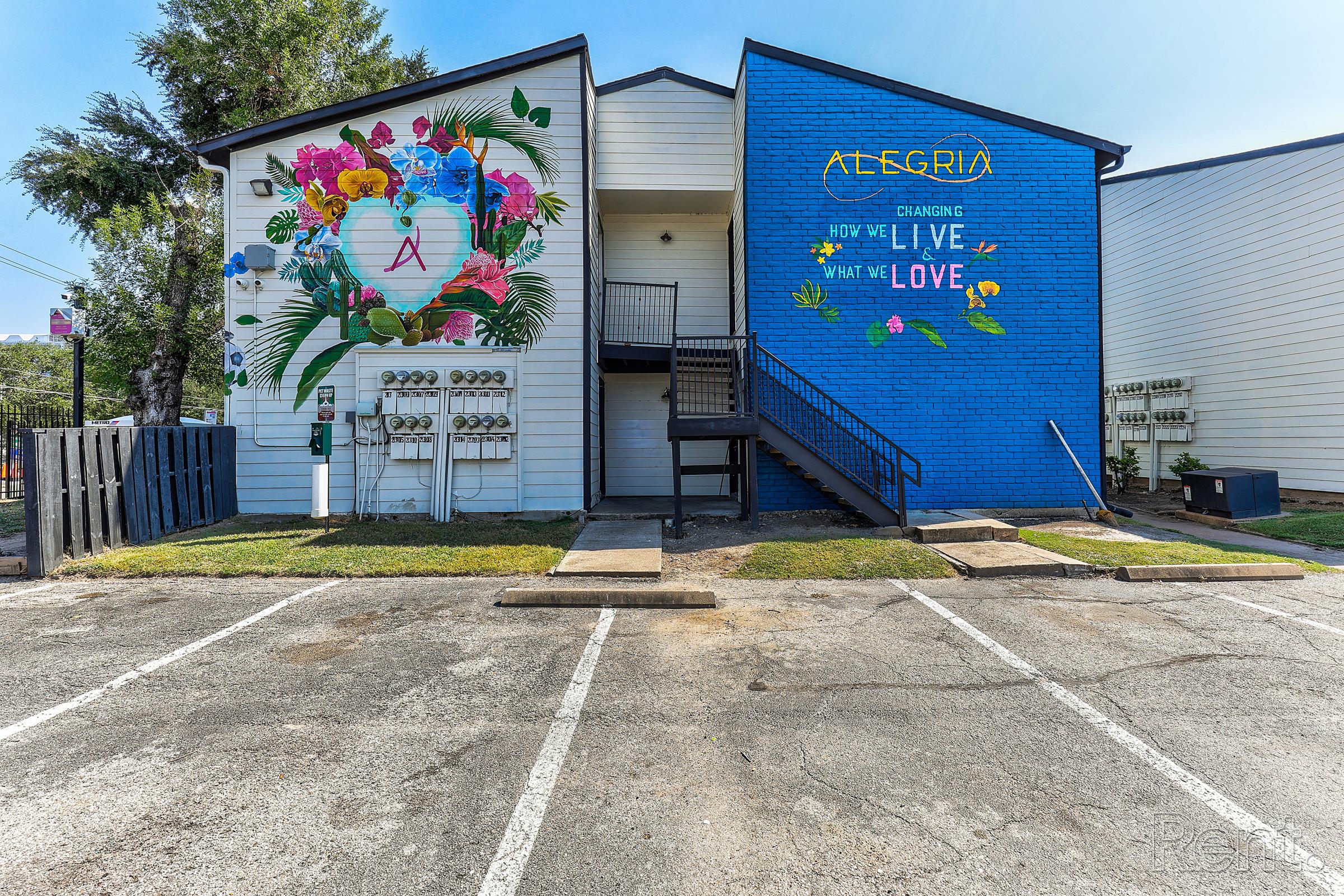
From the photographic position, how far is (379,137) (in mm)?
9250

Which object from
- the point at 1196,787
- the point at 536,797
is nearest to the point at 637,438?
the point at 536,797

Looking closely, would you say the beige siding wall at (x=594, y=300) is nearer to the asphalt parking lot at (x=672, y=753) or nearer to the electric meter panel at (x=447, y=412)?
the electric meter panel at (x=447, y=412)

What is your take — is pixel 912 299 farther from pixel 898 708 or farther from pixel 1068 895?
pixel 1068 895

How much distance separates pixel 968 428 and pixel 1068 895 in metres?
8.98

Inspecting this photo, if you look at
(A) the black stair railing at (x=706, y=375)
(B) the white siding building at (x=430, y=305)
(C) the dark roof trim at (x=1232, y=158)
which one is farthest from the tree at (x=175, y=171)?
(C) the dark roof trim at (x=1232, y=158)

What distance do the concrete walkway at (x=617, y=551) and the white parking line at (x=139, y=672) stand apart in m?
2.47

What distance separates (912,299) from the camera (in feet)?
32.7

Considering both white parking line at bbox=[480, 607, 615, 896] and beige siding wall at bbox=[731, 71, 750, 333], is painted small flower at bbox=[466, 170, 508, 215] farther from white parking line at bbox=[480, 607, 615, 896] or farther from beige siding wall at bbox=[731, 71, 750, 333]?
white parking line at bbox=[480, 607, 615, 896]

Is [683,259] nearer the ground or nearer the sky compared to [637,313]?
nearer the sky

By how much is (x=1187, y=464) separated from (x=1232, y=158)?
633 cm

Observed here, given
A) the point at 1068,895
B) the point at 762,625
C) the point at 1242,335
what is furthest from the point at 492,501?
the point at 1242,335

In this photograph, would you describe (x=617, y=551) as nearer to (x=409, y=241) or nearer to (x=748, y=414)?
(x=748, y=414)

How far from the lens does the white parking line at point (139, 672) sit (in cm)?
312

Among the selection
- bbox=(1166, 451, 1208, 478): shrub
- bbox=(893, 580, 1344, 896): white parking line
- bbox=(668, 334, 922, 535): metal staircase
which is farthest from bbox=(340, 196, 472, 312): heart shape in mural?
bbox=(1166, 451, 1208, 478): shrub
